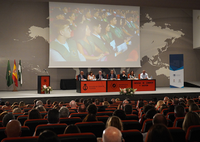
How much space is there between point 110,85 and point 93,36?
4.05 metres

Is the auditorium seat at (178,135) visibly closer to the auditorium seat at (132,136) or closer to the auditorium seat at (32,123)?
the auditorium seat at (132,136)

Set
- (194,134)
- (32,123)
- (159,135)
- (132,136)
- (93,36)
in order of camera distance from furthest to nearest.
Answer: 1. (93,36)
2. (32,123)
3. (194,134)
4. (132,136)
5. (159,135)

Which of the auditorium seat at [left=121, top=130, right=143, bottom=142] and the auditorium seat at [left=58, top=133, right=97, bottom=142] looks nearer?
the auditorium seat at [left=58, top=133, right=97, bottom=142]

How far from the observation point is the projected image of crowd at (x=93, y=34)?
1319 cm

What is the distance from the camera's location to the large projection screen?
13172 mm

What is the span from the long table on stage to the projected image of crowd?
306 centimetres

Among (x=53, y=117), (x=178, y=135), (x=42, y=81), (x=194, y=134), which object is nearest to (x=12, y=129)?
(x=53, y=117)

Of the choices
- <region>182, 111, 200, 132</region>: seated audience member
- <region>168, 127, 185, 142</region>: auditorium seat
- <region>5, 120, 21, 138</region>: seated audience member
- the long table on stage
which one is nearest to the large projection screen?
the long table on stage

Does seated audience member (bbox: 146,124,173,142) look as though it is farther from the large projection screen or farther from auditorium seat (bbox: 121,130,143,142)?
the large projection screen

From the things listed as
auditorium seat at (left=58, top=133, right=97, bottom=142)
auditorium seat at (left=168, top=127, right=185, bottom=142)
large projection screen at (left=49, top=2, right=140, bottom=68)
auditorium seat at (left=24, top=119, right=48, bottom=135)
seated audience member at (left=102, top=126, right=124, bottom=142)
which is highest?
large projection screen at (left=49, top=2, right=140, bottom=68)

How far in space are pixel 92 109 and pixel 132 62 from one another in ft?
35.7

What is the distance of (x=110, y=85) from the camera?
432 inches

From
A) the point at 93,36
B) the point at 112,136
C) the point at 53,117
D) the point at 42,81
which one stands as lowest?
the point at 53,117

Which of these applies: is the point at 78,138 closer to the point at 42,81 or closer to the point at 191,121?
the point at 191,121
